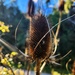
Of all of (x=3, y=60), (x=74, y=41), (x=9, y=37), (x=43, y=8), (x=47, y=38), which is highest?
(x=43, y=8)

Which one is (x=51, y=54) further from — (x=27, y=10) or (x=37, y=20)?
(x=27, y=10)

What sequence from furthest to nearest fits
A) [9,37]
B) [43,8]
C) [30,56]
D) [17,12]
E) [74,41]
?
[17,12] < [74,41] < [9,37] < [43,8] < [30,56]

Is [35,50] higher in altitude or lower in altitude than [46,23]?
lower

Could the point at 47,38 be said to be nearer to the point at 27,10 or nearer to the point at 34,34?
the point at 34,34

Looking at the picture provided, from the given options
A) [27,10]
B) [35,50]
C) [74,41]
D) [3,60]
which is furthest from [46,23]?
[74,41]

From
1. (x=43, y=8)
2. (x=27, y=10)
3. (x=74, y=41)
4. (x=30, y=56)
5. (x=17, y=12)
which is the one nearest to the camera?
(x=30, y=56)

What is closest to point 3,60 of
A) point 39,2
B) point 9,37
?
point 39,2

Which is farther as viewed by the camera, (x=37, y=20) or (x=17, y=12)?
(x=17, y=12)
